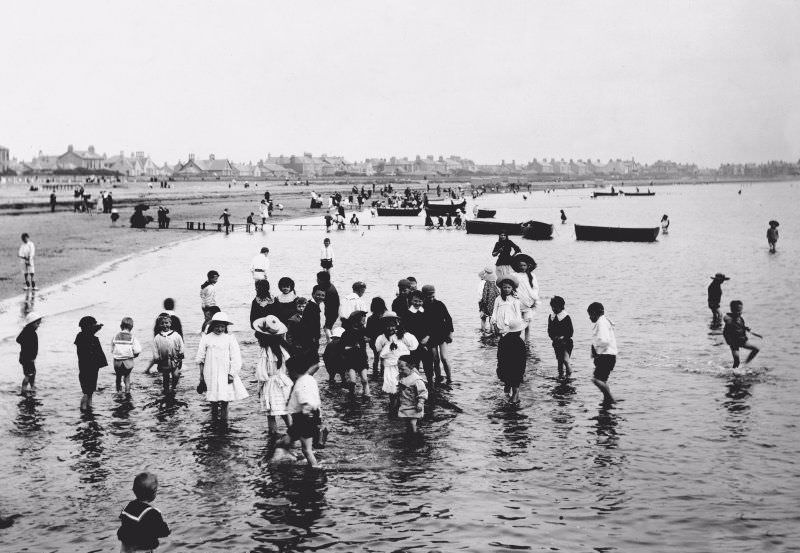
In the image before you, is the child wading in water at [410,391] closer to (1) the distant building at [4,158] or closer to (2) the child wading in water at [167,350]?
(2) the child wading in water at [167,350]

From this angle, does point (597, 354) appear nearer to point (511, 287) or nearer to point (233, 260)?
point (511, 287)

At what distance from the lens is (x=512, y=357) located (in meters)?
11.1

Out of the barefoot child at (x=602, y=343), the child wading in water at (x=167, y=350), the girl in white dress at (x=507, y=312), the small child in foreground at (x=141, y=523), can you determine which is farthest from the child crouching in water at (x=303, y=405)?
the barefoot child at (x=602, y=343)

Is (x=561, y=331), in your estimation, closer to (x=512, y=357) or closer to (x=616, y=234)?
(x=512, y=357)

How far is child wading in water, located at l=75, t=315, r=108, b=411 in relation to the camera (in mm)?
10633

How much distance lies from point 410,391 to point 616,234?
3960 cm

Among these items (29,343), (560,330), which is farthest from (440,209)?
(29,343)

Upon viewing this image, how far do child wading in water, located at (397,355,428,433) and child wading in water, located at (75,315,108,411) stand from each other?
4343 mm

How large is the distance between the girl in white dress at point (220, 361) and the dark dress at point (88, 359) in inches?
74.1

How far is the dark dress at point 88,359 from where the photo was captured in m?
10.6

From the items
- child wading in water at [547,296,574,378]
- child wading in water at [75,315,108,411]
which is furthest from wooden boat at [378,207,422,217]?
child wading in water at [75,315,108,411]

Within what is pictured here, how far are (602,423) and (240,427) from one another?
5.01 meters

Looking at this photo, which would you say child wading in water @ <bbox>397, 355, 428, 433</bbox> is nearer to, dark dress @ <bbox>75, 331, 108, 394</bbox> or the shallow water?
the shallow water

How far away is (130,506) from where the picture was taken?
5.76m
